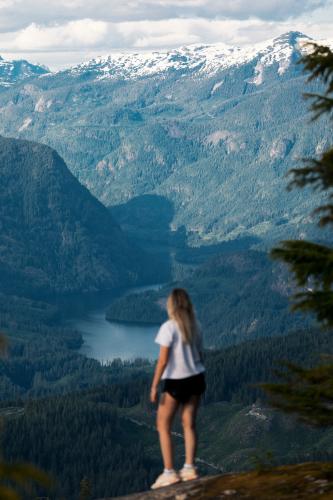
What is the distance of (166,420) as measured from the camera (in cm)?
4397

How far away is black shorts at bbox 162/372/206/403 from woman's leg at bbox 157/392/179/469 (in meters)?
0.31

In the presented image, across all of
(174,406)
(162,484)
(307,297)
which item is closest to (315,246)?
(307,297)

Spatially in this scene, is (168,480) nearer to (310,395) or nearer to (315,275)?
(310,395)

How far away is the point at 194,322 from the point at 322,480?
7.58 metres

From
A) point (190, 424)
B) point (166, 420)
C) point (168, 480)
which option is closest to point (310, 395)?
point (190, 424)

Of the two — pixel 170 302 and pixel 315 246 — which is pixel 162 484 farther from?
pixel 315 246

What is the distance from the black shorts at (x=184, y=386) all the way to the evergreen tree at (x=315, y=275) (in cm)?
321

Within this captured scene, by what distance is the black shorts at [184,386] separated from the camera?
43125 mm

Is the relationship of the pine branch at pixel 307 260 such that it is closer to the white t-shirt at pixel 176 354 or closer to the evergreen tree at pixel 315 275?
the evergreen tree at pixel 315 275

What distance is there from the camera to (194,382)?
43.2 meters

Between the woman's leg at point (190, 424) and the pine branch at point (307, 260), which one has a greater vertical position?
the pine branch at point (307, 260)

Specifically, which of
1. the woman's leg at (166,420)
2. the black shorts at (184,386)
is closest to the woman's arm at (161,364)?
the black shorts at (184,386)

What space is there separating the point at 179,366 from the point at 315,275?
6.26 m

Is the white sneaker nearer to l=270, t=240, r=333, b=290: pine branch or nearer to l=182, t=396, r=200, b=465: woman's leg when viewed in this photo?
l=182, t=396, r=200, b=465: woman's leg
